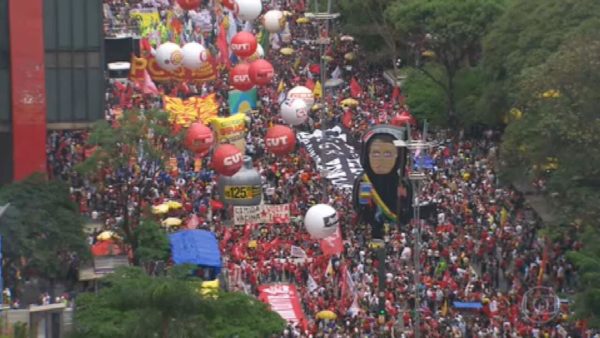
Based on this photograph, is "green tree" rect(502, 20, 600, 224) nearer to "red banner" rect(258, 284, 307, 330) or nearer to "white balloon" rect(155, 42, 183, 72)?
"red banner" rect(258, 284, 307, 330)

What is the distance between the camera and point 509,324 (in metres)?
56.7

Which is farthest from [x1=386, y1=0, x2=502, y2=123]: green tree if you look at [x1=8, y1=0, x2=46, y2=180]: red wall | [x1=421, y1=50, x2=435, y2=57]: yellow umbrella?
[x1=8, y1=0, x2=46, y2=180]: red wall

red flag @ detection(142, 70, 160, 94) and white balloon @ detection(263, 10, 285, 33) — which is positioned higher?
white balloon @ detection(263, 10, 285, 33)

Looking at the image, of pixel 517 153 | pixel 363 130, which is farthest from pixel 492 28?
pixel 517 153

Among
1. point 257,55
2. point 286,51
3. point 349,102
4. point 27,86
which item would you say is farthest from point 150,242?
point 286,51

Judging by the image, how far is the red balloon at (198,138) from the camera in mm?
66312

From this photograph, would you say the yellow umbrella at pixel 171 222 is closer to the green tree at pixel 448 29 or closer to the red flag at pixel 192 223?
the red flag at pixel 192 223

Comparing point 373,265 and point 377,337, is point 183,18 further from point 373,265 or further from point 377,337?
point 377,337

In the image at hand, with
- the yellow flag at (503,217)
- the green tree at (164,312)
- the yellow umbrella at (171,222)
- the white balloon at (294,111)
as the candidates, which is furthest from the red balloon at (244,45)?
the green tree at (164,312)

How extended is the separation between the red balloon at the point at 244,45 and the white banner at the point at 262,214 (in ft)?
37.1

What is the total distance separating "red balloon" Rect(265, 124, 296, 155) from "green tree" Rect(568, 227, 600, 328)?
49.1 ft

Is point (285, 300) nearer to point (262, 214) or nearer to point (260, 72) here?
point (262, 214)

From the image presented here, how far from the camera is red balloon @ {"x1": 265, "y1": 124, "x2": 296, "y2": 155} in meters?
70.5

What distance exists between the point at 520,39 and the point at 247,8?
1196 centimetres
